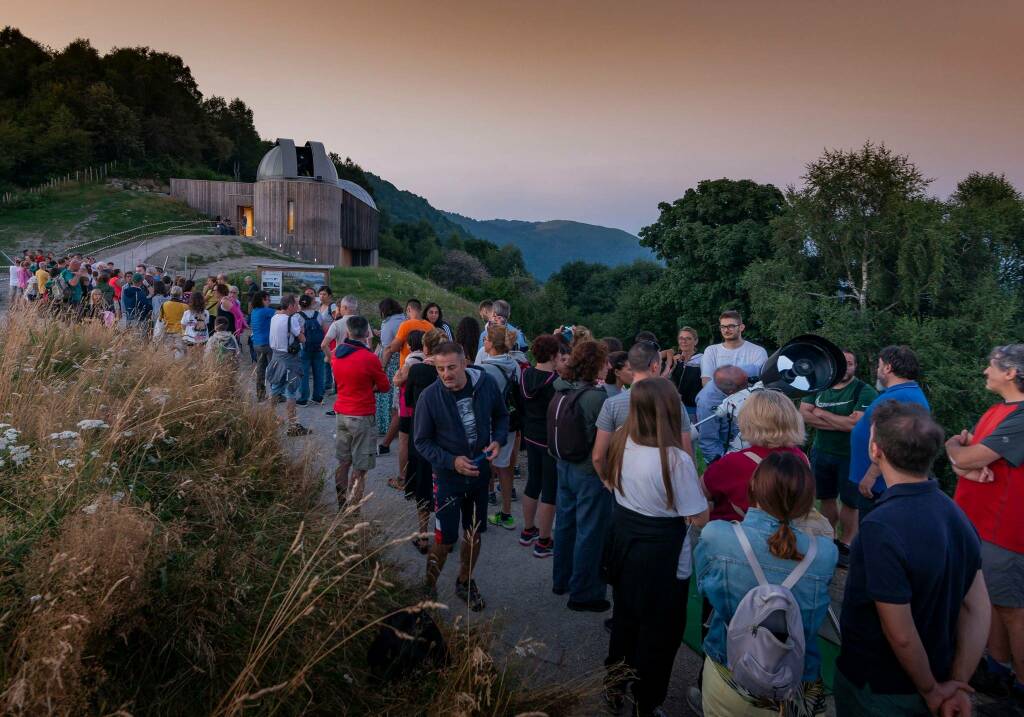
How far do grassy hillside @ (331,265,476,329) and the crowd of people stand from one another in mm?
17494

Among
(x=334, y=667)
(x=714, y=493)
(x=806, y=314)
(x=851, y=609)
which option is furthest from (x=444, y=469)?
(x=806, y=314)

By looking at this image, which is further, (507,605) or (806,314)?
(806,314)

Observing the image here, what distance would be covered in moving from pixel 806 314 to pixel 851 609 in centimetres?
3116

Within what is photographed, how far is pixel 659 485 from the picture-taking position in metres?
2.99

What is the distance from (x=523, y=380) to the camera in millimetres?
5293

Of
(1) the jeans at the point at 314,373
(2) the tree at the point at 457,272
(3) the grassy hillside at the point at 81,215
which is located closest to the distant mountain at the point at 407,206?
(2) the tree at the point at 457,272

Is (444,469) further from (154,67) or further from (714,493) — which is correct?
(154,67)

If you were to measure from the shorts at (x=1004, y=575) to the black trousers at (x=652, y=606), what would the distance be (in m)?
1.85

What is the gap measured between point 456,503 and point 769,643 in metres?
2.38

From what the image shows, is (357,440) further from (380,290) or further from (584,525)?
(380,290)

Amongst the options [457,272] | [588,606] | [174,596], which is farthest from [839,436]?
[457,272]

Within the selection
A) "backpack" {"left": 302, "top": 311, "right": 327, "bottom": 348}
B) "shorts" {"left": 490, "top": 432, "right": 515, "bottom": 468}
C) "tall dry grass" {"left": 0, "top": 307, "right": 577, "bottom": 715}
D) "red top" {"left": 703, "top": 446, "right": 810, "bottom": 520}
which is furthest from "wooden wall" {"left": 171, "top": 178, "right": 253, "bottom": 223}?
"red top" {"left": 703, "top": 446, "right": 810, "bottom": 520}

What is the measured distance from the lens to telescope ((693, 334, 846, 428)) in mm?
4727

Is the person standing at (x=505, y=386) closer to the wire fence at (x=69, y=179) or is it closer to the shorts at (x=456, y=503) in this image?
the shorts at (x=456, y=503)
